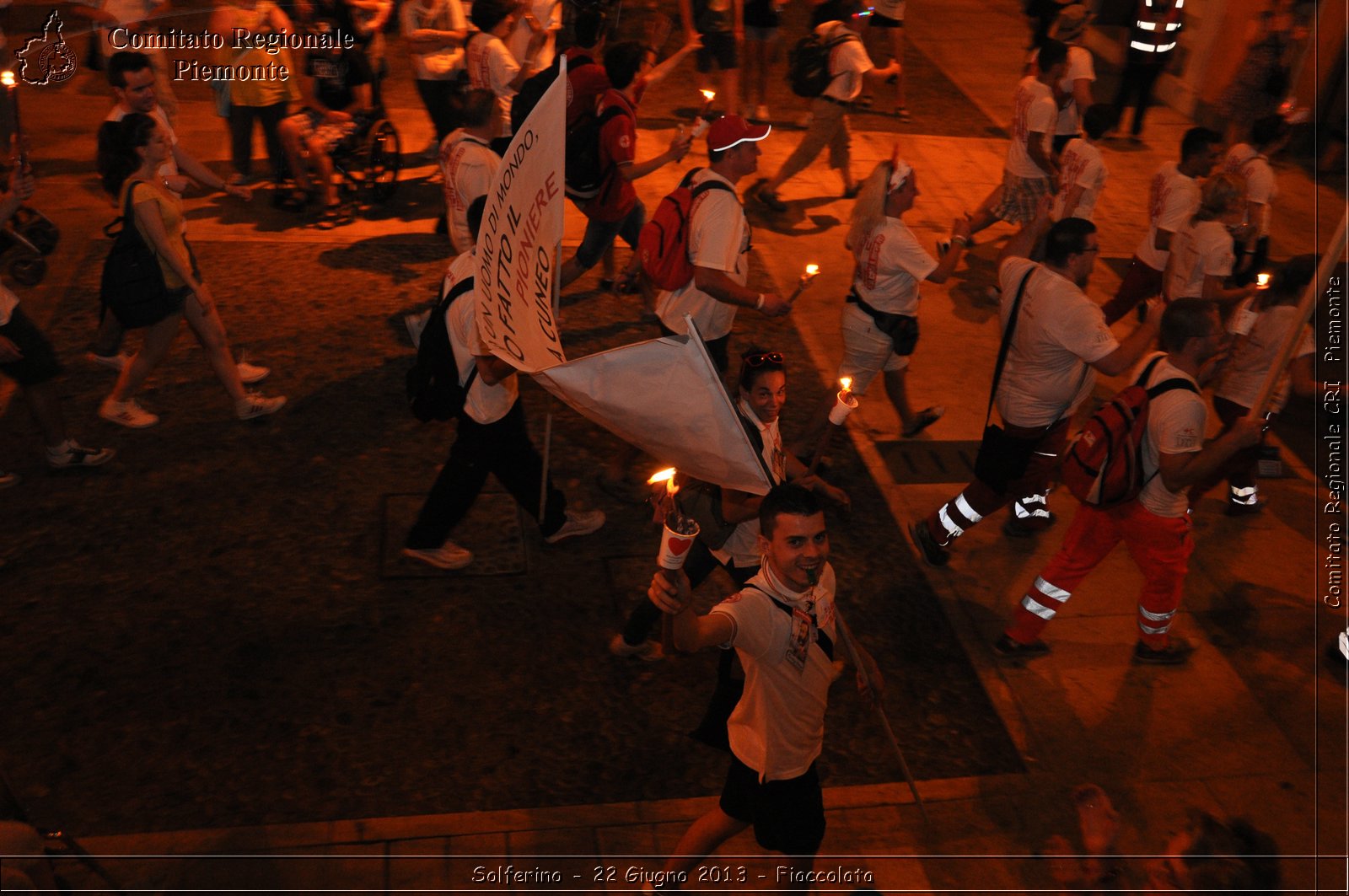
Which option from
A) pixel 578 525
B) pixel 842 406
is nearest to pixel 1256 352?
pixel 842 406

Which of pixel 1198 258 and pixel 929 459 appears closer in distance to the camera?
pixel 1198 258

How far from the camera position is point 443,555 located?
603 cm

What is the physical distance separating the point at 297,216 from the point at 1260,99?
361 inches

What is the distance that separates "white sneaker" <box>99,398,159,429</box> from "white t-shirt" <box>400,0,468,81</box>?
4.31 m

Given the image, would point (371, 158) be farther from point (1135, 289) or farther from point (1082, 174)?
point (1135, 289)

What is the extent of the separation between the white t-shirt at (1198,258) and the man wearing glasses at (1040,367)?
75cm

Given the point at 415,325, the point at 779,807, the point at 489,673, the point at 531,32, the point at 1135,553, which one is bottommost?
the point at 489,673

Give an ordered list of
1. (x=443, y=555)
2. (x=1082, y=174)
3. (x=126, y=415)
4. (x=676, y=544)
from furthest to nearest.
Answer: (x=1082, y=174) → (x=126, y=415) → (x=443, y=555) → (x=676, y=544)

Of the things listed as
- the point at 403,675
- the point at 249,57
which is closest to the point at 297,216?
the point at 249,57

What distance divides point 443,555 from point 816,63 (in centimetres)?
614

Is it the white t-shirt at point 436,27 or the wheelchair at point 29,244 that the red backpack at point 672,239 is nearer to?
the white t-shirt at point 436,27

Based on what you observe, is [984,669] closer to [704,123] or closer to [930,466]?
[930,466]

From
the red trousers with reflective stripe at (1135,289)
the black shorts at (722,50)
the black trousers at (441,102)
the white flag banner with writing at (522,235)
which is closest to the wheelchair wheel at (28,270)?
the black trousers at (441,102)

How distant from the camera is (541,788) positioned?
16.1 ft
